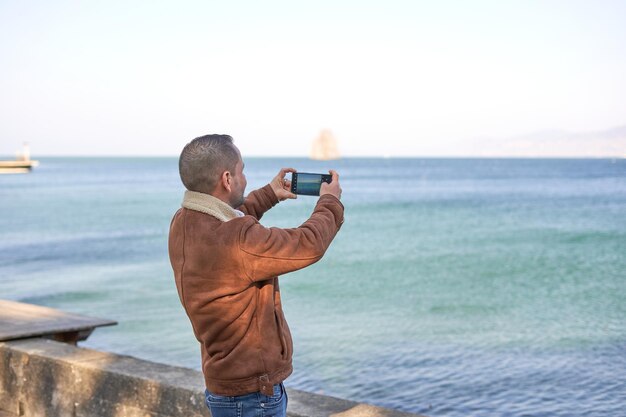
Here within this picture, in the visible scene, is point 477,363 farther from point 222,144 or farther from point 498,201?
point 498,201

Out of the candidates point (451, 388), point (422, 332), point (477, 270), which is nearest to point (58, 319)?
point (451, 388)

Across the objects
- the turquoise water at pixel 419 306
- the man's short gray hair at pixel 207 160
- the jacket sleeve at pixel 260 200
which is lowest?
the turquoise water at pixel 419 306

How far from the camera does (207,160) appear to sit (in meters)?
2.32

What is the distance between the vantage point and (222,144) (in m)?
2.33

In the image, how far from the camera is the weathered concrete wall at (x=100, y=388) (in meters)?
3.70

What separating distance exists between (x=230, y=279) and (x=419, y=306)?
38.9 ft

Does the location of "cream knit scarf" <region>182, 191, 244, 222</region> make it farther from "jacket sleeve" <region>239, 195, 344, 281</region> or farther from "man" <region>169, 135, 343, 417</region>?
"jacket sleeve" <region>239, 195, 344, 281</region>

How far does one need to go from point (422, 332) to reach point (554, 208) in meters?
31.2

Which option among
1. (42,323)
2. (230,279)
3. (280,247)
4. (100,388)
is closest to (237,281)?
(230,279)

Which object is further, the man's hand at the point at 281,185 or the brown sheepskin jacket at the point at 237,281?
the man's hand at the point at 281,185

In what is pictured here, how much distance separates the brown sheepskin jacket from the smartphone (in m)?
0.10

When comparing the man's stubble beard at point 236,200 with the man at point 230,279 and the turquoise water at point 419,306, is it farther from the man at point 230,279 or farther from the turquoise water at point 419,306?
the turquoise water at point 419,306

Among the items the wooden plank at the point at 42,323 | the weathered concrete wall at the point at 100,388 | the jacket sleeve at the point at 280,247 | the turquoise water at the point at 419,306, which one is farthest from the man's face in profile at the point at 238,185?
the turquoise water at the point at 419,306

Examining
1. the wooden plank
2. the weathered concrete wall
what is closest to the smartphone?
the weathered concrete wall
